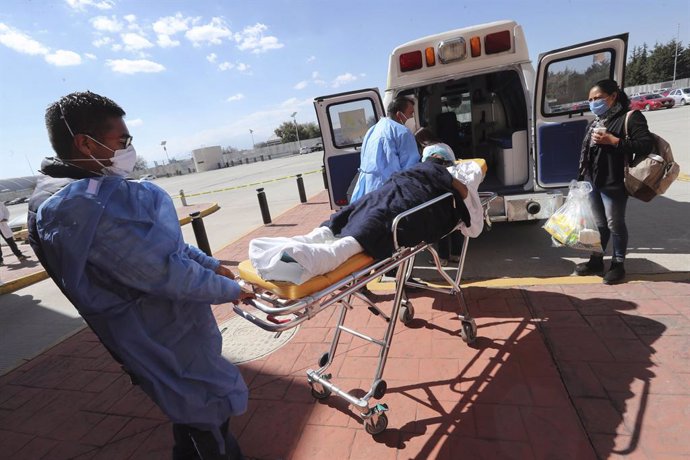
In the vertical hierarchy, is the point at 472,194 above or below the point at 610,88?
below

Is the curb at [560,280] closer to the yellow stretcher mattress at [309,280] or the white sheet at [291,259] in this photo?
the yellow stretcher mattress at [309,280]

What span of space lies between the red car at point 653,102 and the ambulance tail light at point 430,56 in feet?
103

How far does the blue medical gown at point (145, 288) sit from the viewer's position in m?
1.34

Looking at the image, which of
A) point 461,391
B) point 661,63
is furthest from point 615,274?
point 661,63

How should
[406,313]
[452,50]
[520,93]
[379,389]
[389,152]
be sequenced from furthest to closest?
[520,93] → [452,50] → [389,152] → [406,313] → [379,389]

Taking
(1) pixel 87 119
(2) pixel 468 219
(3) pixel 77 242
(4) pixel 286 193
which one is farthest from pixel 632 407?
(4) pixel 286 193

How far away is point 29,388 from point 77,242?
3188 millimetres

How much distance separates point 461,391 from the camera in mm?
2465

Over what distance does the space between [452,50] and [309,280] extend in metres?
3.82

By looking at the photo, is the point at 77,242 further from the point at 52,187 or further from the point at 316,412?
the point at 316,412

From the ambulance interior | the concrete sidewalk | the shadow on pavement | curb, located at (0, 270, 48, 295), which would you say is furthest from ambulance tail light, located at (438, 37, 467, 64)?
curb, located at (0, 270, 48, 295)

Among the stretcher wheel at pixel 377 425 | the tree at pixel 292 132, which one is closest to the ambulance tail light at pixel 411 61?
the stretcher wheel at pixel 377 425

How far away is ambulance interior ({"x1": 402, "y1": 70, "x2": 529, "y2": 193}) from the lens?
19.7 ft

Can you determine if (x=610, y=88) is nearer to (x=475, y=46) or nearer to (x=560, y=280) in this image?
(x=475, y=46)
